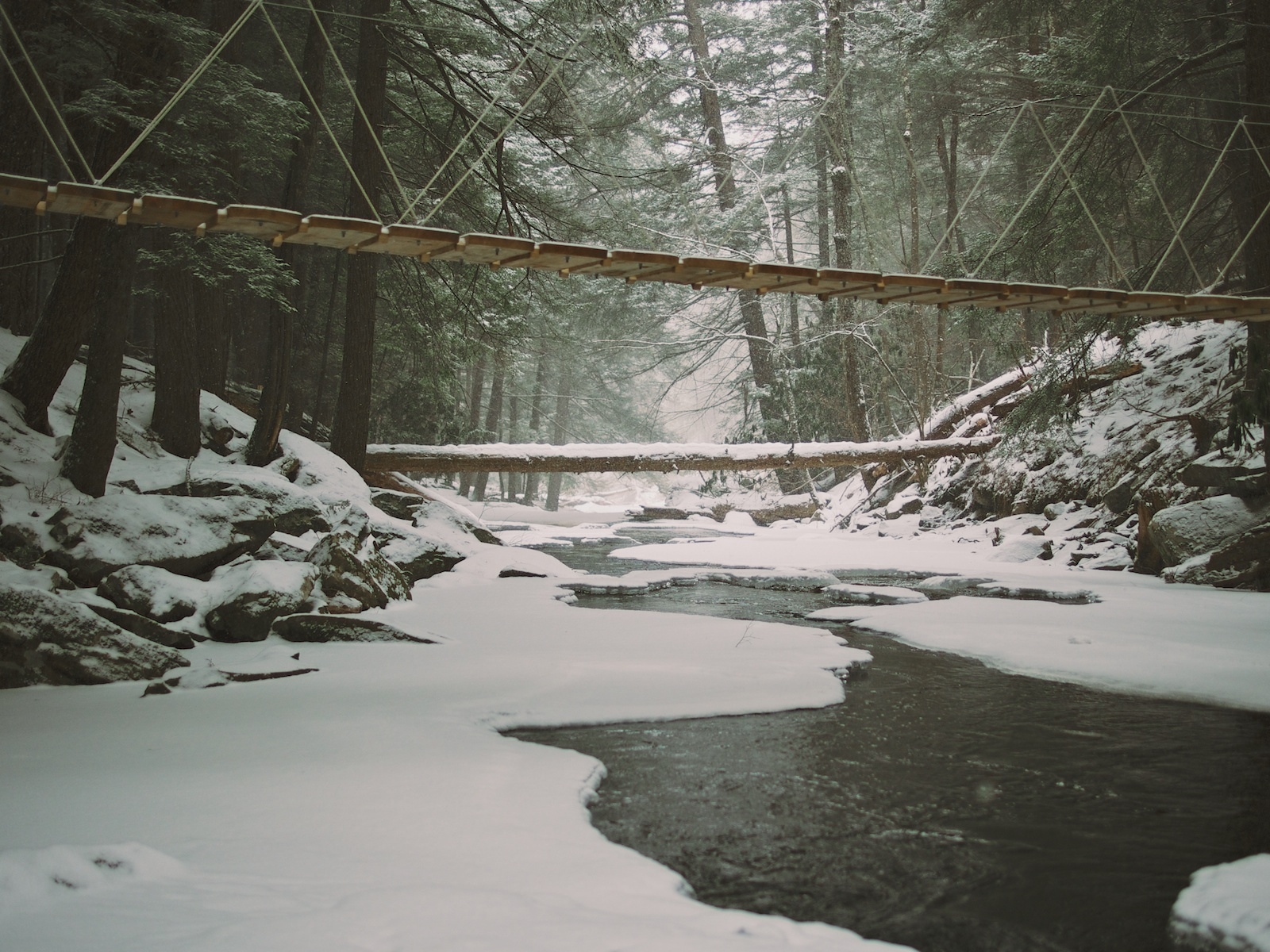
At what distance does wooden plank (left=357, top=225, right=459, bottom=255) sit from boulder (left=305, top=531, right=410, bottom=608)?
72.9 inches

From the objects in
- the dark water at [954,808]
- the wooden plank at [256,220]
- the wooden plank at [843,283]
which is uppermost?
the wooden plank at [843,283]

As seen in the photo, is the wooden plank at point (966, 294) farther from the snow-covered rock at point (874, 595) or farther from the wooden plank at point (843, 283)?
the snow-covered rock at point (874, 595)

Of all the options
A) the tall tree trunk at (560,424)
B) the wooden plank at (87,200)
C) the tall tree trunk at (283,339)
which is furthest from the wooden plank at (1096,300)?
the tall tree trunk at (560,424)

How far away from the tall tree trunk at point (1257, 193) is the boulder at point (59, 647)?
6792 millimetres

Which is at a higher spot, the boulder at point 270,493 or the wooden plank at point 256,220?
the wooden plank at point 256,220

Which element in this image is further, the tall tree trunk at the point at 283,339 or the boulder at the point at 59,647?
the tall tree trunk at the point at 283,339

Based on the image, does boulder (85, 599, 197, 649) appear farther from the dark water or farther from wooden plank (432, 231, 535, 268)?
Answer: wooden plank (432, 231, 535, 268)

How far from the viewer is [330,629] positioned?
4.30m

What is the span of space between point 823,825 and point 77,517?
161 inches

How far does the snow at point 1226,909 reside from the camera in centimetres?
166

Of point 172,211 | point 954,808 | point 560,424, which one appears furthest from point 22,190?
point 560,424

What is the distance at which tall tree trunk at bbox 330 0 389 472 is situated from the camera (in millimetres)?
7020

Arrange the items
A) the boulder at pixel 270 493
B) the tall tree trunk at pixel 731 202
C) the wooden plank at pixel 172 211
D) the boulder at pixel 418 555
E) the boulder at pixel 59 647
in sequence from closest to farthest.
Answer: the boulder at pixel 59 647 < the wooden plank at pixel 172 211 < the boulder at pixel 270 493 < the boulder at pixel 418 555 < the tall tree trunk at pixel 731 202

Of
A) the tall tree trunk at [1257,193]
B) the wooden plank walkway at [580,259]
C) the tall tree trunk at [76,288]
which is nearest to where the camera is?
the wooden plank walkway at [580,259]
